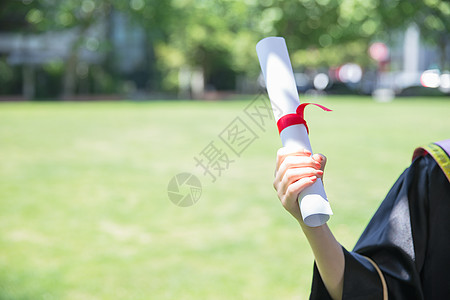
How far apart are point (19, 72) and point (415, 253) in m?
31.2

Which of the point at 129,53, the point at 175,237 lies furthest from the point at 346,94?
the point at 175,237

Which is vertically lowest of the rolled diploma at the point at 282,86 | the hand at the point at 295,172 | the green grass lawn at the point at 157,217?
the green grass lawn at the point at 157,217

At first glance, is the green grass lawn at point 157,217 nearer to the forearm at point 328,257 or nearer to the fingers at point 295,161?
the forearm at point 328,257

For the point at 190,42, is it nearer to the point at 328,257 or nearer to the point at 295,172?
the point at 328,257

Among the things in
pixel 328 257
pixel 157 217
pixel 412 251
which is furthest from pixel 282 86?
pixel 157 217

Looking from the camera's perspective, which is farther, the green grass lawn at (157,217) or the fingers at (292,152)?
the green grass lawn at (157,217)

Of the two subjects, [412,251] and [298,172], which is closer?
[298,172]

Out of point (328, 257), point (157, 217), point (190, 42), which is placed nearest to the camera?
point (328, 257)

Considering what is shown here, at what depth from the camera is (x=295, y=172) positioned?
1.12 metres

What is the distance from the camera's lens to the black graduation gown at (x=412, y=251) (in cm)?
138

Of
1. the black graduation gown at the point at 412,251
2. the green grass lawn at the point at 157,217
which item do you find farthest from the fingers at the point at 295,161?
the green grass lawn at the point at 157,217

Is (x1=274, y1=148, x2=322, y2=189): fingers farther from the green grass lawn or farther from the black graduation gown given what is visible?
the green grass lawn

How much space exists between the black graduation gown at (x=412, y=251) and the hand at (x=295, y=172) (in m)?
0.32

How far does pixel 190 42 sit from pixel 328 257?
118 feet
